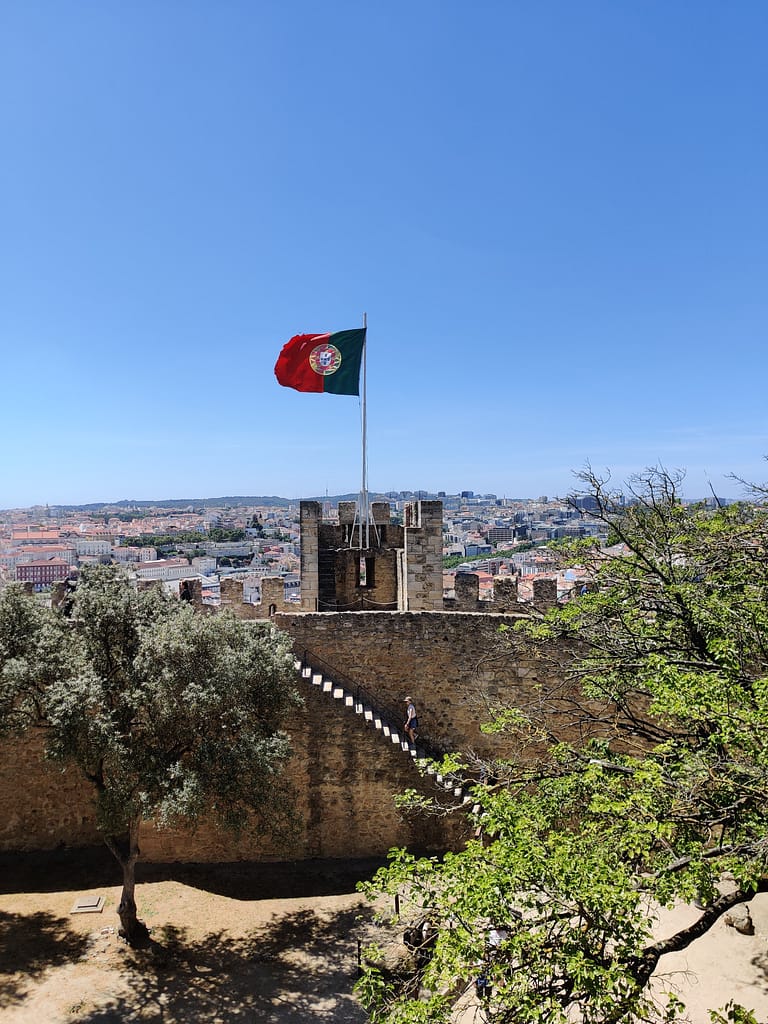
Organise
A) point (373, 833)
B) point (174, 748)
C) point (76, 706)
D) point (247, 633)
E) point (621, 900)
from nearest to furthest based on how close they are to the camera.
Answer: point (621, 900) → point (76, 706) → point (174, 748) → point (247, 633) → point (373, 833)

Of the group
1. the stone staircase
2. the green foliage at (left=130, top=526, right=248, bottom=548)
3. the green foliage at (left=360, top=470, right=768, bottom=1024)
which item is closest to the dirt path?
the green foliage at (left=360, top=470, right=768, bottom=1024)

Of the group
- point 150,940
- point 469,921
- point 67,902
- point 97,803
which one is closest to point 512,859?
point 469,921

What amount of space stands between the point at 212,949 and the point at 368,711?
15.0 ft

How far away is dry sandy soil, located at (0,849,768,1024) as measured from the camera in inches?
322

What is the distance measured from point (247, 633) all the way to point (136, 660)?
1750 millimetres

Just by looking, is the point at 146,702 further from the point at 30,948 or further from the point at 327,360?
the point at 327,360

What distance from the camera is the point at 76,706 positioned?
859 cm

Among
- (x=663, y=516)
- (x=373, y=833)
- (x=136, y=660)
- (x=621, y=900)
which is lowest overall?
(x=373, y=833)

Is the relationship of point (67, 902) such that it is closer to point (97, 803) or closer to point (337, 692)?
point (97, 803)

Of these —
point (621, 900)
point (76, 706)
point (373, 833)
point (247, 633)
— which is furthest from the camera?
point (373, 833)

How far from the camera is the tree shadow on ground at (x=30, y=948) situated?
8.62m

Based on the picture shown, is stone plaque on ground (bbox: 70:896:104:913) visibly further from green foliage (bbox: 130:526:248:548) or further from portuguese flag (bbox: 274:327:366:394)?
green foliage (bbox: 130:526:248:548)

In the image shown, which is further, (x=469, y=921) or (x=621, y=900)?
(x=469, y=921)

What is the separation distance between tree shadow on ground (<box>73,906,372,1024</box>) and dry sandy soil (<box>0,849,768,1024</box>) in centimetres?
2
